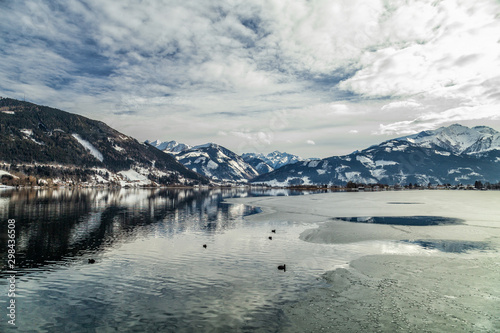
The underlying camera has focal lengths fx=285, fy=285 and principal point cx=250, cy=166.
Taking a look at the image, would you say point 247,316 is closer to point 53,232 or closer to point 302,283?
point 302,283

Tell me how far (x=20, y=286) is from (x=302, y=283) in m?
29.4

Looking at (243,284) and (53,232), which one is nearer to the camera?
(243,284)

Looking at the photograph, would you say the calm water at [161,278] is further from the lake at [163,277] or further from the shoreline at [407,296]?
the shoreline at [407,296]

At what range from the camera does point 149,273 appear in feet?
114

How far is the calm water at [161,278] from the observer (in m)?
22.4

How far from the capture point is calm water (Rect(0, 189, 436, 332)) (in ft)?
73.4

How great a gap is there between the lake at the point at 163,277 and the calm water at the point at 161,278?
86mm

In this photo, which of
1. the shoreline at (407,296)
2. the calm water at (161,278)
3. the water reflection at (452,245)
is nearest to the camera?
the shoreline at (407,296)

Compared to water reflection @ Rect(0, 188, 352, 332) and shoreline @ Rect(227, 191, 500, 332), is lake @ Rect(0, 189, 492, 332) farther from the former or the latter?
shoreline @ Rect(227, 191, 500, 332)

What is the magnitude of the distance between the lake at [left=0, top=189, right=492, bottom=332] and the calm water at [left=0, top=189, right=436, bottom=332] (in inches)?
3.4

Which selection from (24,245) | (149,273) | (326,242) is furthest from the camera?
(326,242)

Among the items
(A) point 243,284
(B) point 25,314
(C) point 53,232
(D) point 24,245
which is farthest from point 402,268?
(C) point 53,232

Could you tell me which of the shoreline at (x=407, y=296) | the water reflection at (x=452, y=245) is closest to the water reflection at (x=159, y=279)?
the shoreline at (x=407, y=296)

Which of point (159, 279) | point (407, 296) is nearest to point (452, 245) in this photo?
point (407, 296)
